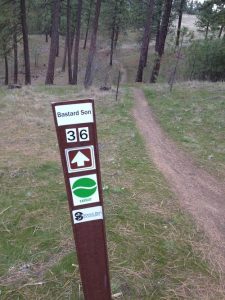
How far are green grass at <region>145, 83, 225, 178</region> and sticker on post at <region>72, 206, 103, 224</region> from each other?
17.3 feet

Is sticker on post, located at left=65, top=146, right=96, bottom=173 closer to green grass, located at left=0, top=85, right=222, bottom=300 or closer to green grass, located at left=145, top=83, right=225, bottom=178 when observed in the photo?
green grass, located at left=0, top=85, right=222, bottom=300

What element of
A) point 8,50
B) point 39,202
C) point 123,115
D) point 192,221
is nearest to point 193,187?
point 192,221

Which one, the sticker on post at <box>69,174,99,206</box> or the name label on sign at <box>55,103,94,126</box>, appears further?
the sticker on post at <box>69,174,99,206</box>

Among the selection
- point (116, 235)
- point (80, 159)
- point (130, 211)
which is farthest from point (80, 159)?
point (130, 211)

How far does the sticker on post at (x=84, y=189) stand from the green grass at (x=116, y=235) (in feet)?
5.39

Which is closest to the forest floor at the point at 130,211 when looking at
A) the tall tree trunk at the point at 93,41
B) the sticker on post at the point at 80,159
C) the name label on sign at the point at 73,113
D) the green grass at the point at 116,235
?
the green grass at the point at 116,235

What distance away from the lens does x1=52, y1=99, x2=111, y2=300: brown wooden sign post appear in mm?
2729

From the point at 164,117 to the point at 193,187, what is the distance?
6350 millimetres

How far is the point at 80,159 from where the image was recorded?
283 cm

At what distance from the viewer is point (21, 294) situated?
4.02m

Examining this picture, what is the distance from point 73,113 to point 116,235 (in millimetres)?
2830

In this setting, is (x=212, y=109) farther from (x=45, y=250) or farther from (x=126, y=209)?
(x=45, y=250)

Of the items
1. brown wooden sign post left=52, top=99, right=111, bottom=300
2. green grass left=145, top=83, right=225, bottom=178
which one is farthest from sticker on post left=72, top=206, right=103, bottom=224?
green grass left=145, top=83, right=225, bottom=178

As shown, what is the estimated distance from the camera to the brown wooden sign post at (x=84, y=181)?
8.95ft
